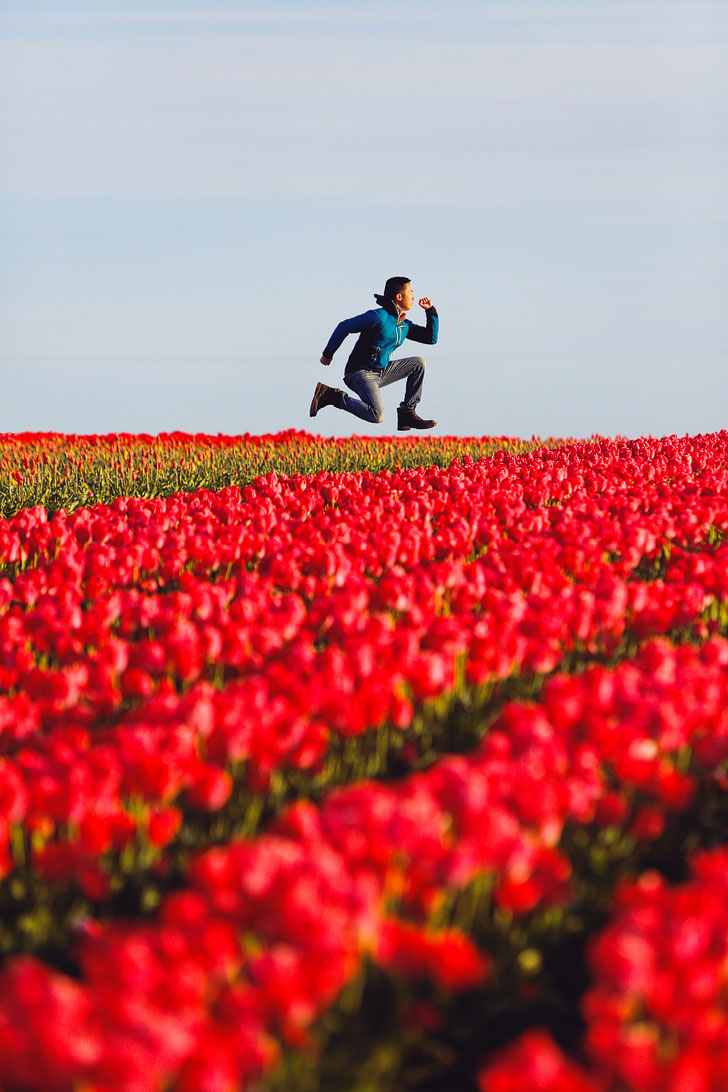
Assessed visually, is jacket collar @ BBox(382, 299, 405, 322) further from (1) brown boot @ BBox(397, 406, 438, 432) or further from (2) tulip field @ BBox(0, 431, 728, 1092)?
(2) tulip field @ BBox(0, 431, 728, 1092)

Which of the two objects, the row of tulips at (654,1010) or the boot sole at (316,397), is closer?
the row of tulips at (654,1010)

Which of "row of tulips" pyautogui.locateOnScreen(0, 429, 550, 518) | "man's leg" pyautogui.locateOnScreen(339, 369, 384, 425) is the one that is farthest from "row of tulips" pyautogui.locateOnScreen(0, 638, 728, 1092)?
"man's leg" pyautogui.locateOnScreen(339, 369, 384, 425)

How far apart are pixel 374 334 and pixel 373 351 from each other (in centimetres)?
21

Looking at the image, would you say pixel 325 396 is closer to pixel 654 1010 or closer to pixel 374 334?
pixel 374 334

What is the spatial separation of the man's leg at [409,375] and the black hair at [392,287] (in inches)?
31.1

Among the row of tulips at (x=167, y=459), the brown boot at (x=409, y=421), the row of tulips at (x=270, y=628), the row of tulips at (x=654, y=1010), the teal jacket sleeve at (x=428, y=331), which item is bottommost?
the row of tulips at (x=654, y=1010)

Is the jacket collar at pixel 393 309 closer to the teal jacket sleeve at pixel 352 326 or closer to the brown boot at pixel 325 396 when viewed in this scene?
the teal jacket sleeve at pixel 352 326

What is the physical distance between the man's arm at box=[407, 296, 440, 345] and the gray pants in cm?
28

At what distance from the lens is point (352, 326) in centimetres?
1565

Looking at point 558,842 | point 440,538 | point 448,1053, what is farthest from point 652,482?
point 448,1053

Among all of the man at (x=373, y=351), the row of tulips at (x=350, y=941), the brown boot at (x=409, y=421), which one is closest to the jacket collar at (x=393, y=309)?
the man at (x=373, y=351)

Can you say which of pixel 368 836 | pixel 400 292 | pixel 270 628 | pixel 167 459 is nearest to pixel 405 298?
pixel 400 292

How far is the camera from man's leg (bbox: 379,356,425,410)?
16234mm

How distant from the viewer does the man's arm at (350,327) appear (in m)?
15.6
